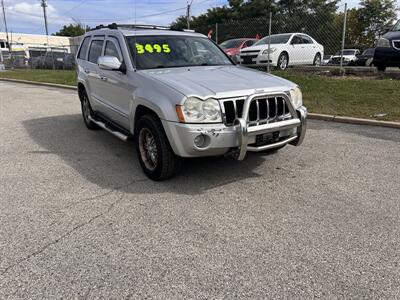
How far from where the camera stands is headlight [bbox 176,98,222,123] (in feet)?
11.9

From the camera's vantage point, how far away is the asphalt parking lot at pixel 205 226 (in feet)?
8.11

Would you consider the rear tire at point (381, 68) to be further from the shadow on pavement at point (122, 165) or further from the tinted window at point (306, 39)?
the shadow on pavement at point (122, 165)

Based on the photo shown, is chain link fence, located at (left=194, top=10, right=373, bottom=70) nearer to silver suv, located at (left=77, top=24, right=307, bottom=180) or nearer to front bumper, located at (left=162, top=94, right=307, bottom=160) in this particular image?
silver suv, located at (left=77, top=24, right=307, bottom=180)

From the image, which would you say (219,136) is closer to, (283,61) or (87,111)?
(87,111)

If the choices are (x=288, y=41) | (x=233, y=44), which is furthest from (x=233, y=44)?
(x=288, y=41)

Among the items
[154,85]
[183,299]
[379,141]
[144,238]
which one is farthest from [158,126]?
[379,141]

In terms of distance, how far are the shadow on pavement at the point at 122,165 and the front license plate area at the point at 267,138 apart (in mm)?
600

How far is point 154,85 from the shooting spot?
13.2ft

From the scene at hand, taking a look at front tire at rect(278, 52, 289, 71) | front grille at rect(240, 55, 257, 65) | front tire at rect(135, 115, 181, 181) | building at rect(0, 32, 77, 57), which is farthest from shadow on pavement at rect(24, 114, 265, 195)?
building at rect(0, 32, 77, 57)

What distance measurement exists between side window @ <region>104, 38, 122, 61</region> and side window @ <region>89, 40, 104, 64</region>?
354 mm

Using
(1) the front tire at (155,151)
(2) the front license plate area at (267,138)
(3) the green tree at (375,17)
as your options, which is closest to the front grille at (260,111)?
(2) the front license plate area at (267,138)

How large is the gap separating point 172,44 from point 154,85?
1327mm

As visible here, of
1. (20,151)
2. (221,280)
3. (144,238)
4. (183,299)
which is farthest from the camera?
(20,151)

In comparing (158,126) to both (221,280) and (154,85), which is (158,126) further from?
(221,280)
